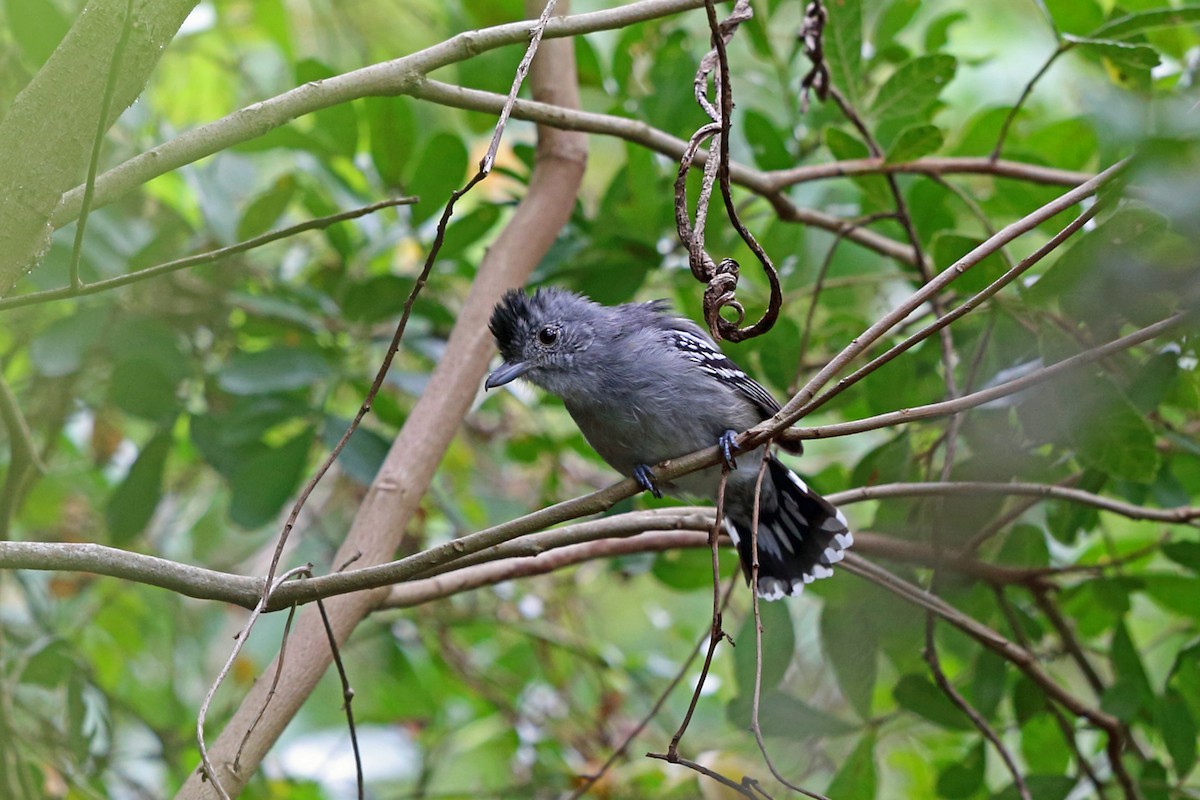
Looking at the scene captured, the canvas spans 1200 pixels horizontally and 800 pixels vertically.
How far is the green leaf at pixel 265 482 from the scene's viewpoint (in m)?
3.56

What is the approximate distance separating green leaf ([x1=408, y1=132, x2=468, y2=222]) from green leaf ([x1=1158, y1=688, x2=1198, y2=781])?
276 centimetres

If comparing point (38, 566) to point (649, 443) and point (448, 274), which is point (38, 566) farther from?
point (448, 274)

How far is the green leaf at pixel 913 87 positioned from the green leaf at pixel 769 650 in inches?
64.1

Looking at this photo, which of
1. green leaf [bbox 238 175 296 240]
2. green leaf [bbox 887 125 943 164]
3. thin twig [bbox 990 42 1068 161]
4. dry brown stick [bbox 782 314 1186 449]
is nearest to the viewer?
dry brown stick [bbox 782 314 1186 449]

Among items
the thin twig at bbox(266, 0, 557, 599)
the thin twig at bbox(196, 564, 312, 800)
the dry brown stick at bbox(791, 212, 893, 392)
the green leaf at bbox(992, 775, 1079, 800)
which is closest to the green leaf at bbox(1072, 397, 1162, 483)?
the dry brown stick at bbox(791, 212, 893, 392)

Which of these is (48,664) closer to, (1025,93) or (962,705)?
(962,705)

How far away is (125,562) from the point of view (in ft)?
6.19

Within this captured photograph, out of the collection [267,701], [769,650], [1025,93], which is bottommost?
[769,650]

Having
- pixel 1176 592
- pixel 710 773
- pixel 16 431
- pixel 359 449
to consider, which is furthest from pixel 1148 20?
pixel 16 431

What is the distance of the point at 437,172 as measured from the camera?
3568 mm

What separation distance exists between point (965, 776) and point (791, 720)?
0.64 meters

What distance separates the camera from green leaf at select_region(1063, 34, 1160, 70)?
3.04 meters

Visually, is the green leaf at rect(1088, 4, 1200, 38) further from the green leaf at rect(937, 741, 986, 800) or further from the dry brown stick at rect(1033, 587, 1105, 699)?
the green leaf at rect(937, 741, 986, 800)

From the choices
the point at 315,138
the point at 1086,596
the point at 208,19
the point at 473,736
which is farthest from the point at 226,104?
the point at 1086,596
